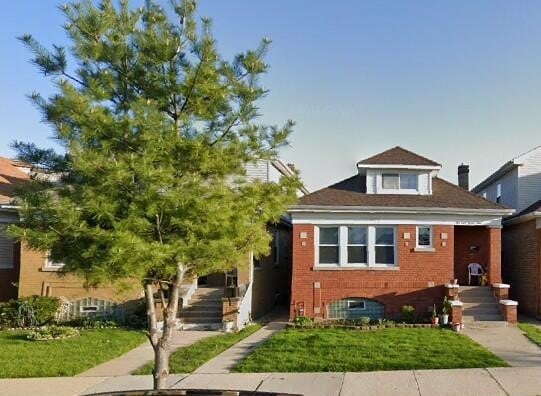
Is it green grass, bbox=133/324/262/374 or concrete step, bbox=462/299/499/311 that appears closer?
green grass, bbox=133/324/262/374

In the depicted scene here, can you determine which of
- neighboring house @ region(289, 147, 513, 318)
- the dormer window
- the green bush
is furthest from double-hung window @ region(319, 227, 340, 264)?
the green bush

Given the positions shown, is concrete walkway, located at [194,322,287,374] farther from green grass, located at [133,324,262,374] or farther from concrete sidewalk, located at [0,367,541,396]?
concrete sidewalk, located at [0,367,541,396]

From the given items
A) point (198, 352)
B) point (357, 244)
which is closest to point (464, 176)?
point (357, 244)

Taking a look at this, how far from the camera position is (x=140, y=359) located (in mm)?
11125

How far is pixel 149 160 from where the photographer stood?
5.49m

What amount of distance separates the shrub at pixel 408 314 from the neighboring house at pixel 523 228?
4227 millimetres

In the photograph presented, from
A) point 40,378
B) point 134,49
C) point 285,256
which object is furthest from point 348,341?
point 285,256

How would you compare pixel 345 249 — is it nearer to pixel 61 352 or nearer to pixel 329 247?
pixel 329 247

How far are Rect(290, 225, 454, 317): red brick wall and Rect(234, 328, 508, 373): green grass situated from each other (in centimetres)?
310

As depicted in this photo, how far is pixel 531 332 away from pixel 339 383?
7497mm

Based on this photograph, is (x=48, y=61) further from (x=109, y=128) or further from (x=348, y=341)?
(x=348, y=341)

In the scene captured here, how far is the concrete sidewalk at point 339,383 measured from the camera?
779 centimetres

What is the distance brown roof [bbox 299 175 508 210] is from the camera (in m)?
16.4

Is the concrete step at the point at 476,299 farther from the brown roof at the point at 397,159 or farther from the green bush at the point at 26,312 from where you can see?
the green bush at the point at 26,312
